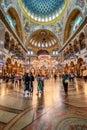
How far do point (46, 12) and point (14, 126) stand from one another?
4316 cm

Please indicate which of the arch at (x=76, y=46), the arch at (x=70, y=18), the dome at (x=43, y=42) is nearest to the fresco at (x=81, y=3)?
the arch at (x=70, y=18)

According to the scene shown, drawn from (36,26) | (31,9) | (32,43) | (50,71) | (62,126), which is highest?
(31,9)

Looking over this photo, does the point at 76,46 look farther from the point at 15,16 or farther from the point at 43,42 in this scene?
the point at 43,42

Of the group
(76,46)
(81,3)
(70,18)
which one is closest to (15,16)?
(70,18)

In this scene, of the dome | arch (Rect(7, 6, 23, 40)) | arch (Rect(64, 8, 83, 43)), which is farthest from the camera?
the dome

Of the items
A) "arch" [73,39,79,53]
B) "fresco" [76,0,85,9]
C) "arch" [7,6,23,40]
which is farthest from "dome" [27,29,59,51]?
"fresco" [76,0,85,9]

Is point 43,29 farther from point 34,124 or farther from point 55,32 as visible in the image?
point 34,124

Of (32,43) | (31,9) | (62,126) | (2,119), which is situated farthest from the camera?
(32,43)

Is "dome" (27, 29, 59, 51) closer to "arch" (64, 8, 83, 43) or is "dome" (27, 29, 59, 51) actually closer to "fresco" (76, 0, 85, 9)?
"arch" (64, 8, 83, 43)

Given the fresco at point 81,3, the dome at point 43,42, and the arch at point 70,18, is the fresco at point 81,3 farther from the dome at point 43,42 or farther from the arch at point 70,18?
the dome at point 43,42

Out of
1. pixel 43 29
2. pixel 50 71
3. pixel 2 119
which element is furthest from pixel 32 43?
pixel 2 119

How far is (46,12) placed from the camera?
39656 mm

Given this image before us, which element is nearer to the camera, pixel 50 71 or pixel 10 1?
pixel 10 1

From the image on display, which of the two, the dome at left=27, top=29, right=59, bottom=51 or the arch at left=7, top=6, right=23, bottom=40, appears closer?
the arch at left=7, top=6, right=23, bottom=40
